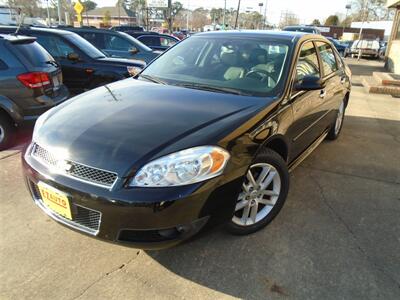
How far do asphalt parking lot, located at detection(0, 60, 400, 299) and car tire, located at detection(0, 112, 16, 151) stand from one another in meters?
1.15

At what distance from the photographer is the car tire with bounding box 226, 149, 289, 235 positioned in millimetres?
2621

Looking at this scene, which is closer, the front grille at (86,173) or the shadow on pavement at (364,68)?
the front grille at (86,173)

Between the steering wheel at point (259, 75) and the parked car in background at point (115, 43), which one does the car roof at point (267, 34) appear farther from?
the parked car in background at point (115, 43)

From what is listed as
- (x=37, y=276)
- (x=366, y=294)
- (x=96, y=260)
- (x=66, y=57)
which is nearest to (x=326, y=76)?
(x=366, y=294)

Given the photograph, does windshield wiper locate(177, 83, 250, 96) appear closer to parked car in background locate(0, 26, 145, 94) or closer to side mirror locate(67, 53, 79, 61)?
parked car in background locate(0, 26, 145, 94)

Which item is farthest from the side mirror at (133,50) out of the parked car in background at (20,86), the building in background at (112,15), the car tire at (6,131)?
the building in background at (112,15)

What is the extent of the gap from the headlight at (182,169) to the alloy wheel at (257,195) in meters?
0.52

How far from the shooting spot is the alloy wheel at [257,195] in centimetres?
263

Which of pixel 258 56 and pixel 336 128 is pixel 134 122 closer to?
pixel 258 56

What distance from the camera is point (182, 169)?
6.86 feet

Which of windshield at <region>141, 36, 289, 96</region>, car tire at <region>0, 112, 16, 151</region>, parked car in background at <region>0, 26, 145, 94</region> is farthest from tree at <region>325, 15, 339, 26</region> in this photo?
car tire at <region>0, 112, 16, 151</region>

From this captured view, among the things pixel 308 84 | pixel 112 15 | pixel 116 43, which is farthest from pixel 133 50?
pixel 112 15

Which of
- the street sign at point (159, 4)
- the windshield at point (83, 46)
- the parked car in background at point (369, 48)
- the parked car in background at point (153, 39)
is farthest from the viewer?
the street sign at point (159, 4)

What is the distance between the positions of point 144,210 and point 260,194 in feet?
3.65
